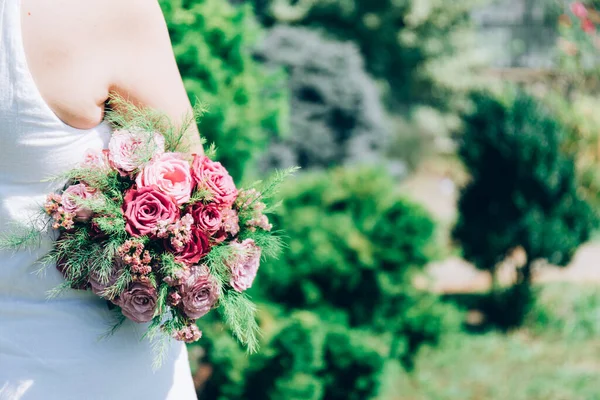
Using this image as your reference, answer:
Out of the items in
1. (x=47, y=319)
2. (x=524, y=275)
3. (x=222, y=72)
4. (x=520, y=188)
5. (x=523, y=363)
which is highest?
(x=520, y=188)

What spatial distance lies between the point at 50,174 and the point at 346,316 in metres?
2.88

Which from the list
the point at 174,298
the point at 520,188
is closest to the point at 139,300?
the point at 174,298

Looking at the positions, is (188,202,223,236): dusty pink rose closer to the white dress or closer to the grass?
the white dress

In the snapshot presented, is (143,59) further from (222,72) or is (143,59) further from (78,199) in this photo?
(222,72)

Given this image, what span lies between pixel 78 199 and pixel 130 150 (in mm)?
154

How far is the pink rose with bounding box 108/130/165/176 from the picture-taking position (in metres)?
1.57

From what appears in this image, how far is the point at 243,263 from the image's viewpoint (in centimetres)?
169

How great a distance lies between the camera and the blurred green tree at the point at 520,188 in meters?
5.48

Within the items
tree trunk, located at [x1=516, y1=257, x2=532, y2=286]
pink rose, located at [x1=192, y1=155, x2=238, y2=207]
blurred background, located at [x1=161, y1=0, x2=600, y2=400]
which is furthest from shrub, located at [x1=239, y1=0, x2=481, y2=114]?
pink rose, located at [x1=192, y1=155, x2=238, y2=207]

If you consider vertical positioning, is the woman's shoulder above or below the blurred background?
below

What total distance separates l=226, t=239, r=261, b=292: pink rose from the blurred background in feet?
2.55

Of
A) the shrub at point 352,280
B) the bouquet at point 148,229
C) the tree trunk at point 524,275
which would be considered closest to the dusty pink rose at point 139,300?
the bouquet at point 148,229

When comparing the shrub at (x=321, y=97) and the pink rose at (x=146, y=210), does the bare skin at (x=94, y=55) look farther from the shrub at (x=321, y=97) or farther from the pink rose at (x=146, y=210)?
the shrub at (x=321, y=97)

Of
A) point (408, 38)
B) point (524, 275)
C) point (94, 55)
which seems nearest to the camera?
point (94, 55)
